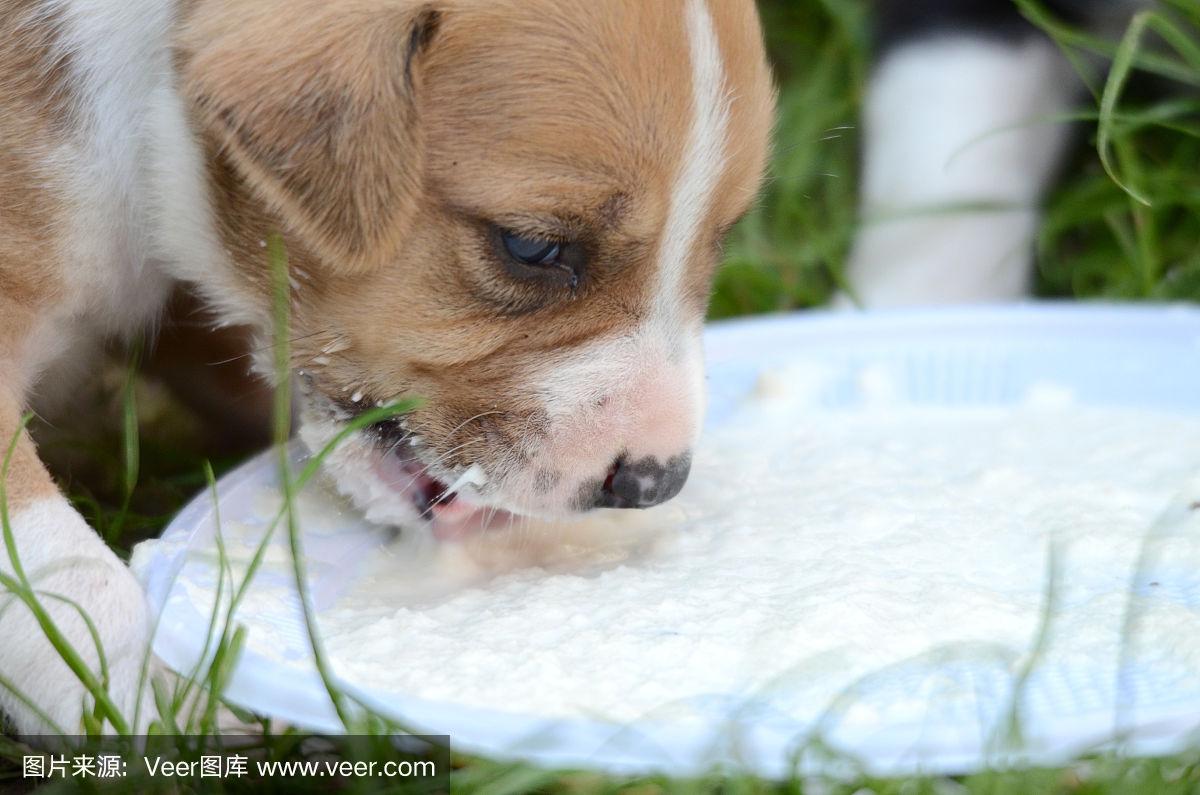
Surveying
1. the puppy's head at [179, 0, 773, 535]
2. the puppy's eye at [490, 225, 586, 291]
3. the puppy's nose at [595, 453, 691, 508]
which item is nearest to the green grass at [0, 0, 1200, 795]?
the puppy's head at [179, 0, 773, 535]

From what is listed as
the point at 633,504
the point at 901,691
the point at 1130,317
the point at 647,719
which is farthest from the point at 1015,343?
the point at 647,719

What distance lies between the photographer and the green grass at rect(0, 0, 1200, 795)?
140 cm

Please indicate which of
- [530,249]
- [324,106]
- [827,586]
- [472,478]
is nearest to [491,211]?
[530,249]

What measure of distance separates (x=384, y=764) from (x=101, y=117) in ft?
3.28

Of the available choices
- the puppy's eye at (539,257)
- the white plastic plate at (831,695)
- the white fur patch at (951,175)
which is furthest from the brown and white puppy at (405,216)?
the white fur patch at (951,175)

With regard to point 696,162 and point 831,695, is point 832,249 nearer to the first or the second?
point 696,162

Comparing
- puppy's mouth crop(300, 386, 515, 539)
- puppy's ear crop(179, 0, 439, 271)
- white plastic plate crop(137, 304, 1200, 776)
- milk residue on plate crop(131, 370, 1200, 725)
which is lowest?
milk residue on plate crop(131, 370, 1200, 725)

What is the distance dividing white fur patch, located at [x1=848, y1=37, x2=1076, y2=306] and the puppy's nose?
4.74ft

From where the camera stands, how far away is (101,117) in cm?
194

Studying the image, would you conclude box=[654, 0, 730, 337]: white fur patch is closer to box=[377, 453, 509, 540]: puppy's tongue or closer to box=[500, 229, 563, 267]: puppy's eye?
box=[500, 229, 563, 267]: puppy's eye

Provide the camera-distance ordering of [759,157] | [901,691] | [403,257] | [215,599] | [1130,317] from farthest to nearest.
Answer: [1130,317] → [759,157] → [403,257] → [215,599] → [901,691]

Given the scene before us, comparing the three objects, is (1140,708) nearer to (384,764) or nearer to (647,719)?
(647,719)

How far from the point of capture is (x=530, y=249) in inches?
68.8

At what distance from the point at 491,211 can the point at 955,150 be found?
5.60 ft
